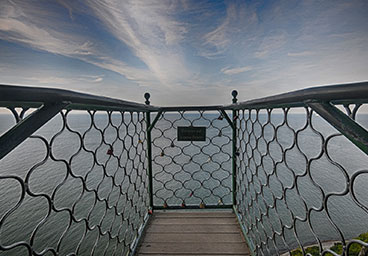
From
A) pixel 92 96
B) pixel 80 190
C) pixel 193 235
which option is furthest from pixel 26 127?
pixel 80 190

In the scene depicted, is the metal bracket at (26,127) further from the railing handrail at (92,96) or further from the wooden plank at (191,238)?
the wooden plank at (191,238)

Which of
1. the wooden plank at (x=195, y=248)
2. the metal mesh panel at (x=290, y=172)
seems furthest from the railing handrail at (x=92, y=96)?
the wooden plank at (x=195, y=248)

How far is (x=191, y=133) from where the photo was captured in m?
2.06

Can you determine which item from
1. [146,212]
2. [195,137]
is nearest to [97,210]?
[146,212]

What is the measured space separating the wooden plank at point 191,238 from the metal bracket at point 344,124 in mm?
1577

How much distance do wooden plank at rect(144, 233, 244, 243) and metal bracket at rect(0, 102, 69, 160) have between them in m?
1.61

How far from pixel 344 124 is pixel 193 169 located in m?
16.6

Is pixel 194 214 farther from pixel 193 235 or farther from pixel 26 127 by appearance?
pixel 26 127

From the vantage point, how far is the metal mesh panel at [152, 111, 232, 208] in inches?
85.4

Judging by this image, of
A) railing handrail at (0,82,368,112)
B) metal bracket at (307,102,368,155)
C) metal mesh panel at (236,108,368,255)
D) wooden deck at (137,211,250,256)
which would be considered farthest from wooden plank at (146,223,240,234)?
metal bracket at (307,102,368,155)

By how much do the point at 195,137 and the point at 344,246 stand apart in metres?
1.53

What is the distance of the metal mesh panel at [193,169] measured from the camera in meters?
2.17

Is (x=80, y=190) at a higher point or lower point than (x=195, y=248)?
higher

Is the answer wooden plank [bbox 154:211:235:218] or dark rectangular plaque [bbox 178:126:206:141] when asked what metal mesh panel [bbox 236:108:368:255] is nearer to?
wooden plank [bbox 154:211:235:218]
